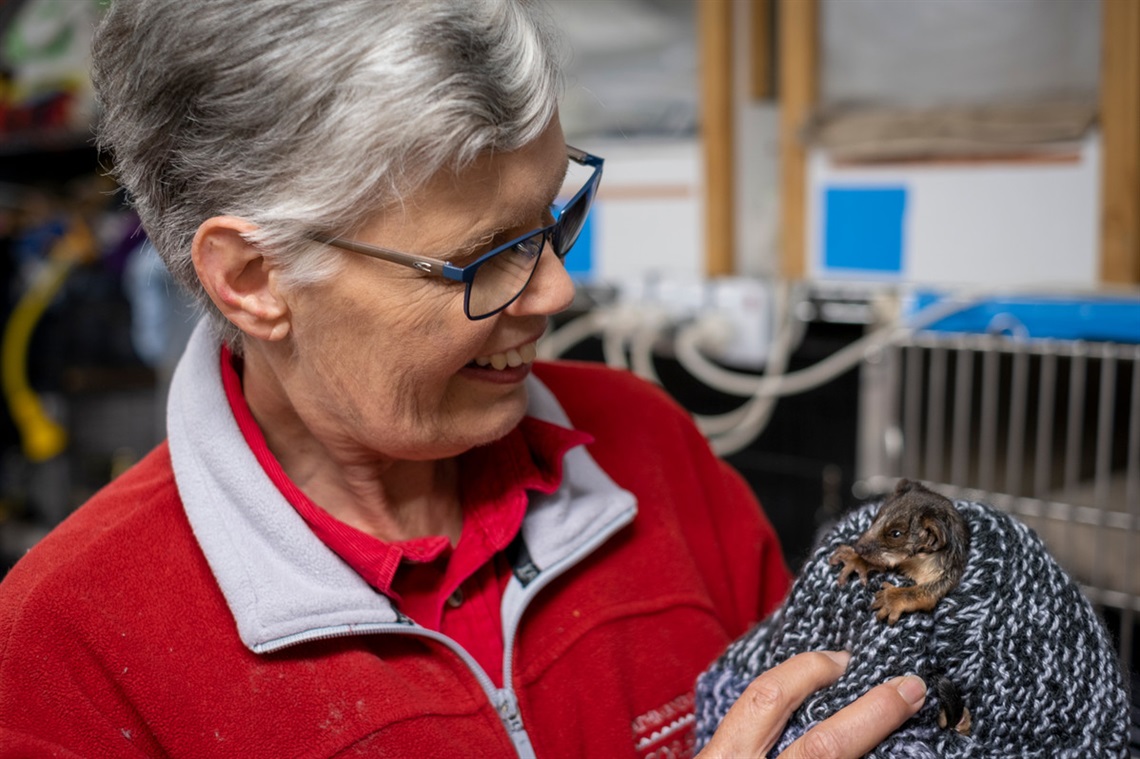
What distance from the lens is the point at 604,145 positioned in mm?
2205

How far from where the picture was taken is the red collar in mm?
825

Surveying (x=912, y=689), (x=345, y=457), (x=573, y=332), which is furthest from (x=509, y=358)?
(x=573, y=332)

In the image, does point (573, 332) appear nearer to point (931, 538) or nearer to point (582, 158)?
point (582, 158)

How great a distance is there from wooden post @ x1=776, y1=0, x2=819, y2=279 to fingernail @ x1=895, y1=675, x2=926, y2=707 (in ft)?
4.22

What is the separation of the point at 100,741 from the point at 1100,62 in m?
1.61

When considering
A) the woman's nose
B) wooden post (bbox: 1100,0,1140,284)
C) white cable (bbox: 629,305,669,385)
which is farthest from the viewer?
white cable (bbox: 629,305,669,385)

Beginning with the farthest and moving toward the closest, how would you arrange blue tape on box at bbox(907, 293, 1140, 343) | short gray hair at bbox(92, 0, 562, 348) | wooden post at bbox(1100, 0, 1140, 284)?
wooden post at bbox(1100, 0, 1140, 284) < blue tape on box at bbox(907, 293, 1140, 343) < short gray hair at bbox(92, 0, 562, 348)

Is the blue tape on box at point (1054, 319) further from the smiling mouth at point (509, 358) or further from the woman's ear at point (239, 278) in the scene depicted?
the woman's ear at point (239, 278)

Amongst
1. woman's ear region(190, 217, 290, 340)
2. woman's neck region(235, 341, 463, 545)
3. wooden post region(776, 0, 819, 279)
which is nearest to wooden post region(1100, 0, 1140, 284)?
wooden post region(776, 0, 819, 279)

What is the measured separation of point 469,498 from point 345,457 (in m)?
0.14

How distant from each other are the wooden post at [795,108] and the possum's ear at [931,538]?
1.22 metres

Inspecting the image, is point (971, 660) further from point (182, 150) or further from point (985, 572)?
point (182, 150)

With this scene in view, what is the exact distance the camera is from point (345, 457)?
2.86 ft

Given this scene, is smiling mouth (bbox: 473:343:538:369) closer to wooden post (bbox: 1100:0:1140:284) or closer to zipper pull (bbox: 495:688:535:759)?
zipper pull (bbox: 495:688:535:759)
